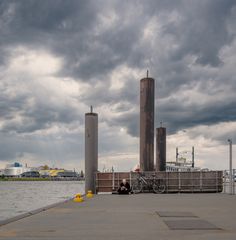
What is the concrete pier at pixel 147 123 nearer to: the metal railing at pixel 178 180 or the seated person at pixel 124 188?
the metal railing at pixel 178 180

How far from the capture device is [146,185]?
103 ft

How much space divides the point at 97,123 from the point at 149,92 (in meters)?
7.91

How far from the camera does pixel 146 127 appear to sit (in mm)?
37625

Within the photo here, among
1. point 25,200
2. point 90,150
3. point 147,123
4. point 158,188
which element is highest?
point 147,123

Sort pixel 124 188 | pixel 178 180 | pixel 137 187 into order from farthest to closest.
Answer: pixel 178 180, pixel 137 187, pixel 124 188

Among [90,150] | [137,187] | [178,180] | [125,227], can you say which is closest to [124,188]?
[137,187]

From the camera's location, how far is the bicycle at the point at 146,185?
31.0 m

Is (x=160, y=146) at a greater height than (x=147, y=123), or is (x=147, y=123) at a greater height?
(x=147, y=123)


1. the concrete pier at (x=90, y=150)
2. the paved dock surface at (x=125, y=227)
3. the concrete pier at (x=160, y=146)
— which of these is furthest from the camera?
the concrete pier at (x=160, y=146)

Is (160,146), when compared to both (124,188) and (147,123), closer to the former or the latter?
(147,123)

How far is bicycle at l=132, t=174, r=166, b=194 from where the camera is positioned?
30969 mm

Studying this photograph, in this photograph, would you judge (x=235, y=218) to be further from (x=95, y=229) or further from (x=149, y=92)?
(x=149, y=92)

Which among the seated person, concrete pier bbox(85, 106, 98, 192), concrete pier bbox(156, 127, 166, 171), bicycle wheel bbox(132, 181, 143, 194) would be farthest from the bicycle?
concrete pier bbox(156, 127, 166, 171)

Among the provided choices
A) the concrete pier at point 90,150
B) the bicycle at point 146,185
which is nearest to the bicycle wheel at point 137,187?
the bicycle at point 146,185
